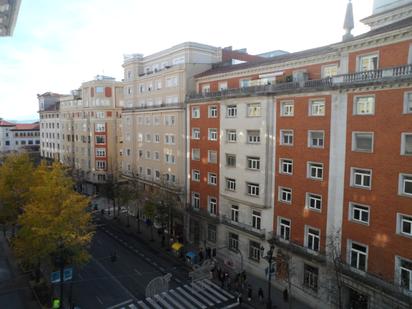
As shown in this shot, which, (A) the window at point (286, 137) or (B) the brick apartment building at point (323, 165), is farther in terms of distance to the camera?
(A) the window at point (286, 137)

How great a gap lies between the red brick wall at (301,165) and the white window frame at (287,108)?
0.32 m

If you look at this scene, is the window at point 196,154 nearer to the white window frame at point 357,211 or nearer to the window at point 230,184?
the window at point 230,184

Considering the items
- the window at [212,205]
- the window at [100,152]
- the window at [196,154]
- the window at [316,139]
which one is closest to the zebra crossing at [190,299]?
the window at [212,205]

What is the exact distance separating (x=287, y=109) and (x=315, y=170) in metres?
6.54

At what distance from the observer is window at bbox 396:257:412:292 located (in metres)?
23.0

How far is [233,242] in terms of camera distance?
38594 millimetres

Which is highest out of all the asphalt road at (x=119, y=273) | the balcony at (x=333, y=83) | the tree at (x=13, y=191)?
the balcony at (x=333, y=83)

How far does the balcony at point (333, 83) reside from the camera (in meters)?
23.0

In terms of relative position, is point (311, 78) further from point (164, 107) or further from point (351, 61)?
point (164, 107)

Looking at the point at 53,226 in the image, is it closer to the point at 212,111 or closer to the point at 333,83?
the point at 212,111

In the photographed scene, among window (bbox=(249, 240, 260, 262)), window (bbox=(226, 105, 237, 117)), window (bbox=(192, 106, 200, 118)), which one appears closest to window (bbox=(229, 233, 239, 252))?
window (bbox=(249, 240, 260, 262))

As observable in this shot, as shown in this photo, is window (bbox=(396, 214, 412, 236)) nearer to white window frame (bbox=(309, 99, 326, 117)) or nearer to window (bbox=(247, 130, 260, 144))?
white window frame (bbox=(309, 99, 326, 117))

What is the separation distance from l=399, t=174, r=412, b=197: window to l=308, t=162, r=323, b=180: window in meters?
6.65

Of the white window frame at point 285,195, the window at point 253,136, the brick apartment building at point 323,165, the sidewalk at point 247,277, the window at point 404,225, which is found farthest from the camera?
the window at point 253,136
